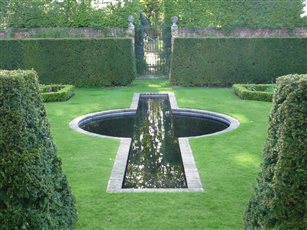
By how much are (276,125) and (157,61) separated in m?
17.9

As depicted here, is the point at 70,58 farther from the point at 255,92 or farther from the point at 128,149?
the point at 128,149

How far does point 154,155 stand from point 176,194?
2.65 metres

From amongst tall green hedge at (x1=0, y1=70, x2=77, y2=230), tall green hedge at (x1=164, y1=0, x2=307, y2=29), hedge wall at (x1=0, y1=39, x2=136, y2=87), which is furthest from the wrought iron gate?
tall green hedge at (x1=0, y1=70, x2=77, y2=230)

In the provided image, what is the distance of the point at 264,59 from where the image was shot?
58.4 feet

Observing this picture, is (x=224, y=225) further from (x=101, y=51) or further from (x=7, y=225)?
(x=101, y=51)

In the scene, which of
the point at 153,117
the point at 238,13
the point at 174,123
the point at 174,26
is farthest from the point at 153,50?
the point at 174,123

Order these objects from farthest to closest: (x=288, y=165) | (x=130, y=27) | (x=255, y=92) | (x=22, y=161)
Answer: (x=130, y=27) < (x=255, y=92) < (x=22, y=161) < (x=288, y=165)

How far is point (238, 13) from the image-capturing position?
21.6 metres

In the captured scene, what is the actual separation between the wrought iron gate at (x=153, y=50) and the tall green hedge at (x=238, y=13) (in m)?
1.40

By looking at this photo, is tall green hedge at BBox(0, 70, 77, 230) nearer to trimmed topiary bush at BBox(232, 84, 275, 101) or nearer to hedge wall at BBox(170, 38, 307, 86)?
trimmed topiary bush at BBox(232, 84, 275, 101)

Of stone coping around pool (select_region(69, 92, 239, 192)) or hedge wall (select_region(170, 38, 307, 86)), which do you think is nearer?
stone coping around pool (select_region(69, 92, 239, 192))

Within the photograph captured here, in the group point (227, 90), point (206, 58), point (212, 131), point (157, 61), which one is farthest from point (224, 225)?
point (157, 61)

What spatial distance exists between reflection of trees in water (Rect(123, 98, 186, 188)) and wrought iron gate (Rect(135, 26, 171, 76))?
8395mm

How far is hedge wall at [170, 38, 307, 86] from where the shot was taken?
58.1ft
